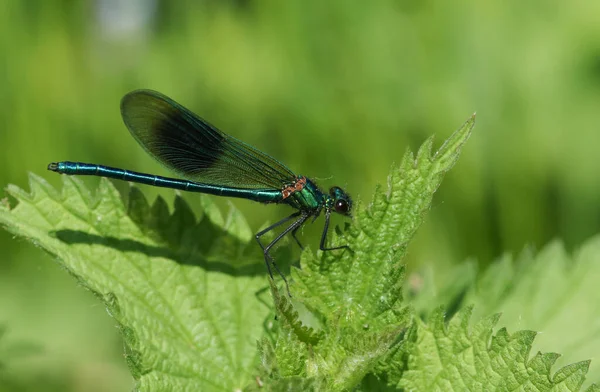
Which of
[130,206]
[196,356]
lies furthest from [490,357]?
[130,206]

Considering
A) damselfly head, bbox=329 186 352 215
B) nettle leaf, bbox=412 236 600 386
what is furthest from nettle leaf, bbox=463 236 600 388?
damselfly head, bbox=329 186 352 215

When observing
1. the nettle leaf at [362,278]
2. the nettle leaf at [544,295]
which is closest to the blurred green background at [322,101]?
the nettle leaf at [544,295]

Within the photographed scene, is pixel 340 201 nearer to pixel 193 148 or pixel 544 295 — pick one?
pixel 193 148

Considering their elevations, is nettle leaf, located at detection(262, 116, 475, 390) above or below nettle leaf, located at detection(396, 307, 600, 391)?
above

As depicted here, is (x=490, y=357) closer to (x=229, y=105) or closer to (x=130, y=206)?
(x=130, y=206)

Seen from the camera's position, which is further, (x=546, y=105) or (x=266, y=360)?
(x=546, y=105)

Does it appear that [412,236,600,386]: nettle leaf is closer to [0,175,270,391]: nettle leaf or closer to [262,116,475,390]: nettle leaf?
[262,116,475,390]: nettle leaf
